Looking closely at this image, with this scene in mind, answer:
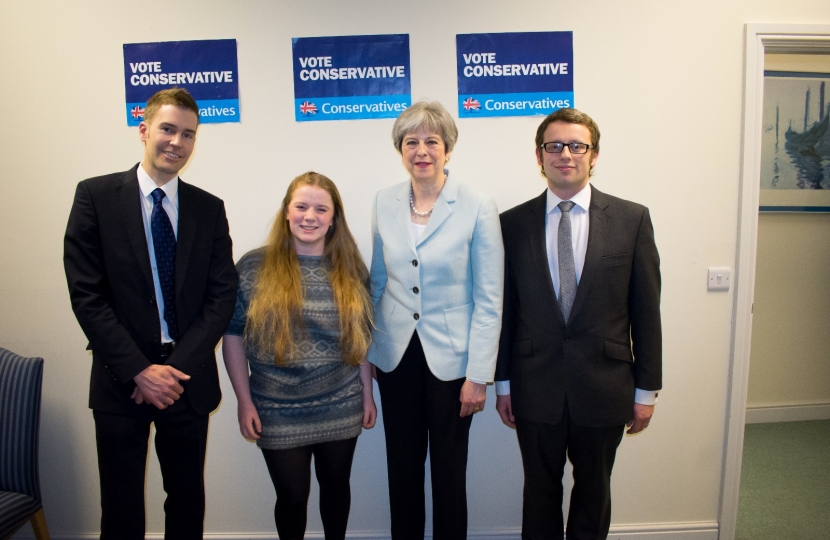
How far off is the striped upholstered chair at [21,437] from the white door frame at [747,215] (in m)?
3.07

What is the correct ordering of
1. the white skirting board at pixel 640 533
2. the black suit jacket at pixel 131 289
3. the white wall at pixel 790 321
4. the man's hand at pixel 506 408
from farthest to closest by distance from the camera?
the white wall at pixel 790 321 → the white skirting board at pixel 640 533 → the man's hand at pixel 506 408 → the black suit jacket at pixel 131 289

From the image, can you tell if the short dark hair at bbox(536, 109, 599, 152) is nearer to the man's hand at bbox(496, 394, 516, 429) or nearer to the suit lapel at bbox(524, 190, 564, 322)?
the suit lapel at bbox(524, 190, 564, 322)

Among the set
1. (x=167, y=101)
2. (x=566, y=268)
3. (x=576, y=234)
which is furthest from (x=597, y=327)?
(x=167, y=101)

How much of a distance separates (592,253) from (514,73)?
3.32 ft

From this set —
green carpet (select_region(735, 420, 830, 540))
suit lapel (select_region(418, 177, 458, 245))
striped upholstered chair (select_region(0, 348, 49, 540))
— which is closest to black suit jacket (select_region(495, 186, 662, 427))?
suit lapel (select_region(418, 177, 458, 245))

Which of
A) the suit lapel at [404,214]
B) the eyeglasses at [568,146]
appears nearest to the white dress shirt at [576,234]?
the eyeglasses at [568,146]

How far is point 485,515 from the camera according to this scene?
2.35 meters

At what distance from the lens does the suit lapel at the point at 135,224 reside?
150 centimetres

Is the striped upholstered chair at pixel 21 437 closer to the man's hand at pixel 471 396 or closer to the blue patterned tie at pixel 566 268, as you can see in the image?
the man's hand at pixel 471 396

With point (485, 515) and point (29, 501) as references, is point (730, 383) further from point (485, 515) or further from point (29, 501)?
point (29, 501)

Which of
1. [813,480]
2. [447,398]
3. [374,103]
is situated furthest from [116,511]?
[813,480]

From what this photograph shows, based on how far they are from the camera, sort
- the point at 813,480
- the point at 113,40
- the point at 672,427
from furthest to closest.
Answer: the point at 813,480, the point at 672,427, the point at 113,40

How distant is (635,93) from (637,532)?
2134 mm

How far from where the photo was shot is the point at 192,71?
7.10 ft
